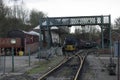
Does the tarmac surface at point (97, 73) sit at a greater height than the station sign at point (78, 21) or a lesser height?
lesser

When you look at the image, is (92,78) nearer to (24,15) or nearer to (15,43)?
(15,43)

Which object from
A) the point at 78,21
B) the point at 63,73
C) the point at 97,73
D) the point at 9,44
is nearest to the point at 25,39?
the point at 9,44

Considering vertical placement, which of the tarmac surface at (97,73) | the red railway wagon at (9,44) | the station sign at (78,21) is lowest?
the tarmac surface at (97,73)

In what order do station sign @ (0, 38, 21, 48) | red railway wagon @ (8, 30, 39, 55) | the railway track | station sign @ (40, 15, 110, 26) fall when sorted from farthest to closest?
station sign @ (40, 15, 110, 26)
red railway wagon @ (8, 30, 39, 55)
station sign @ (0, 38, 21, 48)
the railway track

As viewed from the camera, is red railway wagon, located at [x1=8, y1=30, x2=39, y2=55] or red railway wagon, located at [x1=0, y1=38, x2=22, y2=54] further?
red railway wagon, located at [x1=8, y1=30, x2=39, y2=55]

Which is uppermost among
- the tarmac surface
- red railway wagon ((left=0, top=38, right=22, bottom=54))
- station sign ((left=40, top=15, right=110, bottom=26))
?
station sign ((left=40, top=15, right=110, bottom=26))

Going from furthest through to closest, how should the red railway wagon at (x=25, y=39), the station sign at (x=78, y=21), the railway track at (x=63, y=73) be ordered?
the station sign at (x=78, y=21) → the red railway wagon at (x=25, y=39) → the railway track at (x=63, y=73)

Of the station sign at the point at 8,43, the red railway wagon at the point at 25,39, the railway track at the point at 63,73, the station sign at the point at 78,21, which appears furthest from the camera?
the station sign at the point at 78,21

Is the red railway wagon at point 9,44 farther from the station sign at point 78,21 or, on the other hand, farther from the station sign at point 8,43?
the station sign at point 78,21

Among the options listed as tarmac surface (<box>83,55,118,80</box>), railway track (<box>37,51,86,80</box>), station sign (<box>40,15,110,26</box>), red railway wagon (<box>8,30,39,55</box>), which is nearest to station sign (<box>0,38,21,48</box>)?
red railway wagon (<box>8,30,39,55</box>)

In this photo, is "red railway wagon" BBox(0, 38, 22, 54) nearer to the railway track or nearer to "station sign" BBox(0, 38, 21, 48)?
"station sign" BBox(0, 38, 21, 48)

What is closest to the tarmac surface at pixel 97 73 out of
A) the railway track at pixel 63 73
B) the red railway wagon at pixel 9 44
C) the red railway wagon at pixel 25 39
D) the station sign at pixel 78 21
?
the railway track at pixel 63 73

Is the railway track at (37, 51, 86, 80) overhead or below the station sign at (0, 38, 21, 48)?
below

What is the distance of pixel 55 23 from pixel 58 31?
29293 millimetres
